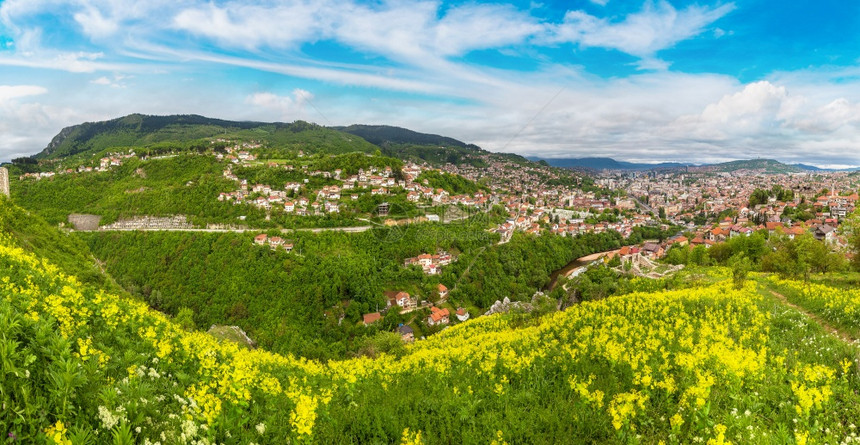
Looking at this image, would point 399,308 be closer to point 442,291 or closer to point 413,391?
point 442,291

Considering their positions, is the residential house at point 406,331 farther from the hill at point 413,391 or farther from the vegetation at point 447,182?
the vegetation at point 447,182

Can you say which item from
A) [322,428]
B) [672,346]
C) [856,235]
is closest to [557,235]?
[856,235]

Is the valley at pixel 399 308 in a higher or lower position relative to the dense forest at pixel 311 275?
higher

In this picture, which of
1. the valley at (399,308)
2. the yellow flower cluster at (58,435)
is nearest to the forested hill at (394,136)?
the valley at (399,308)

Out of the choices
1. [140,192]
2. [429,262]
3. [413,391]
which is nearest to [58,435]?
[413,391]

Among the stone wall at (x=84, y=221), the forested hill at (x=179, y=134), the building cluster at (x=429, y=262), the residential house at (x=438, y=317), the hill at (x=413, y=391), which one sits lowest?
the residential house at (x=438, y=317)

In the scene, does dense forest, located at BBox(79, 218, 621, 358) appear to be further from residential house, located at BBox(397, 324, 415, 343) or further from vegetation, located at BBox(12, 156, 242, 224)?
vegetation, located at BBox(12, 156, 242, 224)

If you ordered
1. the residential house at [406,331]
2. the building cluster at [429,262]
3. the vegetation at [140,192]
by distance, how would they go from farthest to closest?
the vegetation at [140,192]
the building cluster at [429,262]
the residential house at [406,331]
